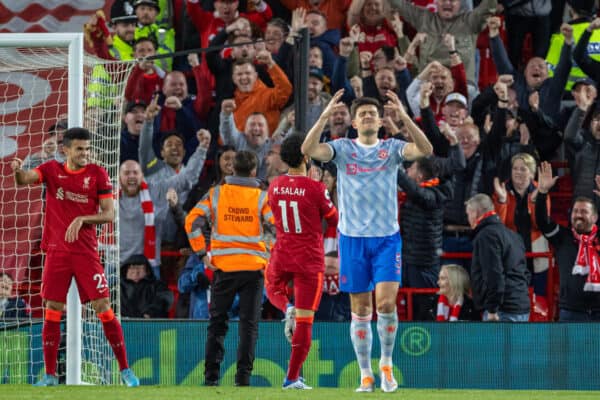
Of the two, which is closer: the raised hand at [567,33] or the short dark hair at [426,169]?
the short dark hair at [426,169]

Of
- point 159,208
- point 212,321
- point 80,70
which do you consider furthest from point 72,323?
point 159,208

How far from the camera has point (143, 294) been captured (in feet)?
41.1


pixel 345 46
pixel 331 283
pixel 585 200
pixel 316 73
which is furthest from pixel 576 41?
pixel 331 283

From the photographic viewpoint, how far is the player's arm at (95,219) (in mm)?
8797

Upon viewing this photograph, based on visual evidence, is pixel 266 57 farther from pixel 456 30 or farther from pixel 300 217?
pixel 300 217

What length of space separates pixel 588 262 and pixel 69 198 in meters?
5.37

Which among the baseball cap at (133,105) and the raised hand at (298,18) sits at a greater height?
the raised hand at (298,18)

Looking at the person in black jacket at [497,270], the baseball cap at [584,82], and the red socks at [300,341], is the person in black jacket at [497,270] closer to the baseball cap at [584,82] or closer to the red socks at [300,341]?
the baseball cap at [584,82]

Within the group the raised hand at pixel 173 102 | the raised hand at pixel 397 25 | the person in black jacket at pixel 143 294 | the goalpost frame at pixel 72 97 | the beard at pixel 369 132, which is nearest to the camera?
the beard at pixel 369 132

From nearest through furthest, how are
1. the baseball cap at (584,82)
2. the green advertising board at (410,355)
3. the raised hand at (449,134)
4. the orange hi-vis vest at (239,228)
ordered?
the orange hi-vis vest at (239,228) < the green advertising board at (410,355) < the raised hand at (449,134) < the baseball cap at (584,82)

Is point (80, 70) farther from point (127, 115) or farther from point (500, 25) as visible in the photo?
point (500, 25)

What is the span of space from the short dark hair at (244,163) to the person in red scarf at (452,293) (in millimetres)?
3046

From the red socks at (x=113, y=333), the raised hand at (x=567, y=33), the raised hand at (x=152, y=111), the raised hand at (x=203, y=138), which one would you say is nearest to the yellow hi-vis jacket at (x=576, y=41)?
the raised hand at (x=567, y=33)

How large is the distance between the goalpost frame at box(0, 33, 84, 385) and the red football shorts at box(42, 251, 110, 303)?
777 mm
